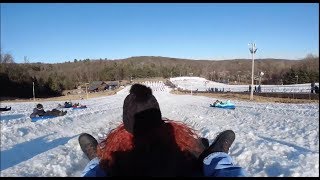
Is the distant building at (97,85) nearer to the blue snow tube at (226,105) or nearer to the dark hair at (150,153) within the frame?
the dark hair at (150,153)

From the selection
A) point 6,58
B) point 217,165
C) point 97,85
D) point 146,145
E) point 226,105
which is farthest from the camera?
point 6,58

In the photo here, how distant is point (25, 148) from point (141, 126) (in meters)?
7.08

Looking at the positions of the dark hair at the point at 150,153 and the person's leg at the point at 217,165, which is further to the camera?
the person's leg at the point at 217,165

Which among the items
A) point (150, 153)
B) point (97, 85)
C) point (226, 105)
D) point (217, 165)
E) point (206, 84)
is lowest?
point (206, 84)

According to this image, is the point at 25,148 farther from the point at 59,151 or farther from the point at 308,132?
the point at 308,132

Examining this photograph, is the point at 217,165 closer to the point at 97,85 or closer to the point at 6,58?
the point at 97,85

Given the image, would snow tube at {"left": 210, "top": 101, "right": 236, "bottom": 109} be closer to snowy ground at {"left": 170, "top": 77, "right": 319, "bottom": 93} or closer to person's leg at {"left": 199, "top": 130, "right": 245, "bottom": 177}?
snowy ground at {"left": 170, "top": 77, "right": 319, "bottom": 93}

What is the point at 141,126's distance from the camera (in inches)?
76.1

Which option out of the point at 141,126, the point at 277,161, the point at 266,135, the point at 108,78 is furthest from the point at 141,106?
the point at 266,135

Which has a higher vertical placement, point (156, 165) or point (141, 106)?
point (141, 106)

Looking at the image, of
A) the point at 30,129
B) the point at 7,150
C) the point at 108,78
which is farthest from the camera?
the point at 30,129

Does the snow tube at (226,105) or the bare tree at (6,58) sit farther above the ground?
the bare tree at (6,58)

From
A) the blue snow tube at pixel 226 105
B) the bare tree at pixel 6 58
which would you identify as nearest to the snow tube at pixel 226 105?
the blue snow tube at pixel 226 105

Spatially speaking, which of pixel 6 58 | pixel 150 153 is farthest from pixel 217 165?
pixel 6 58
